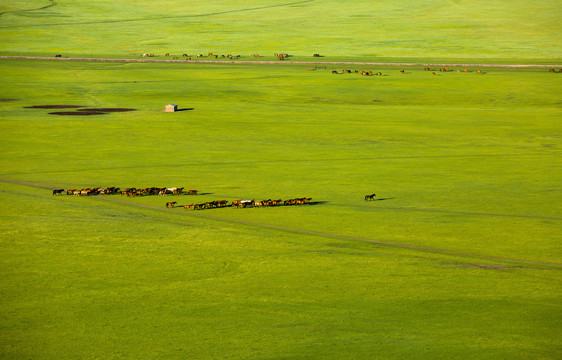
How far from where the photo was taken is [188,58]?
123 m

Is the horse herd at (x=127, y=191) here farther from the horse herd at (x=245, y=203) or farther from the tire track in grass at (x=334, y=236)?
the horse herd at (x=245, y=203)

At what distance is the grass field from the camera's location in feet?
64.4

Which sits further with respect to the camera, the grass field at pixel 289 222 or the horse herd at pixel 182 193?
the horse herd at pixel 182 193

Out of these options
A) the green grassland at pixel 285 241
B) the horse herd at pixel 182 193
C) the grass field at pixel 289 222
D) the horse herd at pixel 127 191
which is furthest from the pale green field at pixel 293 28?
the horse herd at pixel 182 193

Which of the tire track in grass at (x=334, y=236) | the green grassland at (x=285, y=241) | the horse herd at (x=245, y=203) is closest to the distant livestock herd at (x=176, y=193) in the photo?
the horse herd at (x=245, y=203)

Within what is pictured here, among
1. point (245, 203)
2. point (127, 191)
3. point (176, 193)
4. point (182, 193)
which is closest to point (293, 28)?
point (182, 193)

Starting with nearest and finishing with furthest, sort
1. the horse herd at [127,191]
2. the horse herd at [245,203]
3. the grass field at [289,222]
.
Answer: the grass field at [289,222]
the horse herd at [245,203]
the horse herd at [127,191]

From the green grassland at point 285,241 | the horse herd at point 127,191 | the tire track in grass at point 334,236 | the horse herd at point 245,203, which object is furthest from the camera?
the horse herd at point 127,191

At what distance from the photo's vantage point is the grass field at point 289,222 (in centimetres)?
1962

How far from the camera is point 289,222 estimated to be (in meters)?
31.8

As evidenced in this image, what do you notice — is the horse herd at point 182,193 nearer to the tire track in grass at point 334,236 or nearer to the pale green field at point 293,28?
the tire track in grass at point 334,236

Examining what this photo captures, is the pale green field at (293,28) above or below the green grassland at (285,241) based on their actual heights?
below

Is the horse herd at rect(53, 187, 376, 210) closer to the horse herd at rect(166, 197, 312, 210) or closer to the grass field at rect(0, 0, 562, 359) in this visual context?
Answer: the horse herd at rect(166, 197, 312, 210)

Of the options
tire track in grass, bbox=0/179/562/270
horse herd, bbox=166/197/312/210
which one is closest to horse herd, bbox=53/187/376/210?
horse herd, bbox=166/197/312/210
